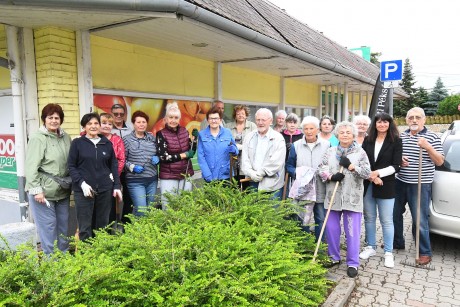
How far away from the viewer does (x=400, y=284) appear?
3861mm

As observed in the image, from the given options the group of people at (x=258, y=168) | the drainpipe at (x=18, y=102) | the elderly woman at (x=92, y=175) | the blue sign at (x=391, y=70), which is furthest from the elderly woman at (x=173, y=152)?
the blue sign at (x=391, y=70)

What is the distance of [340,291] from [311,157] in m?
1.52

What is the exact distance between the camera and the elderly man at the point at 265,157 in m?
4.28

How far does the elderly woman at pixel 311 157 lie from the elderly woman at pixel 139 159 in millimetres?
1744

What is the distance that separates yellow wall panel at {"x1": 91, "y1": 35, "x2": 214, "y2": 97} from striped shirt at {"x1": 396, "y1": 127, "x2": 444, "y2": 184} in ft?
13.1

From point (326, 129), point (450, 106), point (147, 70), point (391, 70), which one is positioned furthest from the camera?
point (450, 106)

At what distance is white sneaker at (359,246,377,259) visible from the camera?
446cm

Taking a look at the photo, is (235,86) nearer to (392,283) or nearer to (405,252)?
(405,252)

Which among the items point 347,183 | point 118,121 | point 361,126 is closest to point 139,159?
point 118,121

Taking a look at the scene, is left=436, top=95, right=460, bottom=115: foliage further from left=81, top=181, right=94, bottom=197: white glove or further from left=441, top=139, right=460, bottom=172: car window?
left=81, top=181, right=94, bottom=197: white glove

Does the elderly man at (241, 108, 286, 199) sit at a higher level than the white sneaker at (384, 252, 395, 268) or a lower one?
higher

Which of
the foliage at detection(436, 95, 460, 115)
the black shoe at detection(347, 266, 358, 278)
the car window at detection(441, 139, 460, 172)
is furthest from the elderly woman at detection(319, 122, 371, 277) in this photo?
the foliage at detection(436, 95, 460, 115)

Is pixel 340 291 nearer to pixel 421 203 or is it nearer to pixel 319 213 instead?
pixel 319 213

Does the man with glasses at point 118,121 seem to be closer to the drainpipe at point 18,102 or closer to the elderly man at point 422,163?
the drainpipe at point 18,102
